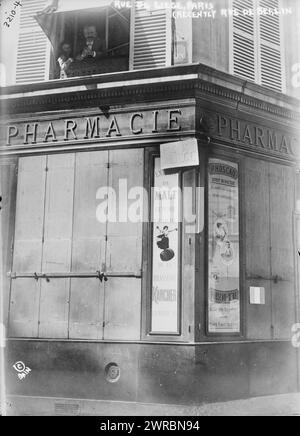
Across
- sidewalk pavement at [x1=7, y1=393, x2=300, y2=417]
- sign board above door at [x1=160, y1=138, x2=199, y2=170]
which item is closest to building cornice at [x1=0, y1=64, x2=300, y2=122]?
sign board above door at [x1=160, y1=138, x2=199, y2=170]

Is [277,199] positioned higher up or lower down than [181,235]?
higher up

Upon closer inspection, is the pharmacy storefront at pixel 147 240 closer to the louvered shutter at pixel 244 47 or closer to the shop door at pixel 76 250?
the shop door at pixel 76 250

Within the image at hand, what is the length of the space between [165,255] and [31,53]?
396 cm

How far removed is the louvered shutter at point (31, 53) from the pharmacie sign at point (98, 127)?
2.54 feet

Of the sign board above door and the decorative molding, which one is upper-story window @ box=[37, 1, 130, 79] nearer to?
the decorative molding

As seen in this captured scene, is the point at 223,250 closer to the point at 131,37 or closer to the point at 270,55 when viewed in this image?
the point at 270,55

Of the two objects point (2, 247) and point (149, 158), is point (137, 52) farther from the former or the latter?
point (2, 247)

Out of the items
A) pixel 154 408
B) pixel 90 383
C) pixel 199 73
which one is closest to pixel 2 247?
pixel 90 383

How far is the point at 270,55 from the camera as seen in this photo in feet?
31.1

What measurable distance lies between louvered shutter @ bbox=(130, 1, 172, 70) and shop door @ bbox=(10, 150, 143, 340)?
4.65ft

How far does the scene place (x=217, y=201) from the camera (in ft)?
27.8

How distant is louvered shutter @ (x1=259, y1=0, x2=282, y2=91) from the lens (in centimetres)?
931

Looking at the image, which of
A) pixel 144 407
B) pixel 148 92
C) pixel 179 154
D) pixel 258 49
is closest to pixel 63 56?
pixel 148 92
